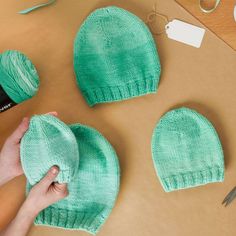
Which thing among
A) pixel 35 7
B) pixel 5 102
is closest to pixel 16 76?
pixel 5 102

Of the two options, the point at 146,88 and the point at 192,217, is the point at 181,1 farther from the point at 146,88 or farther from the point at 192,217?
the point at 192,217

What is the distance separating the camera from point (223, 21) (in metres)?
0.78

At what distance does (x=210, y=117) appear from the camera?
2.54 feet

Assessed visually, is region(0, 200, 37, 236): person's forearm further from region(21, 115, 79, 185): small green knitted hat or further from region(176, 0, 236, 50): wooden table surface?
region(176, 0, 236, 50): wooden table surface

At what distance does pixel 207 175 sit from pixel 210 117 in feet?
0.38

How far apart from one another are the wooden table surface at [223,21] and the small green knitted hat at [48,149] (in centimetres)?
36

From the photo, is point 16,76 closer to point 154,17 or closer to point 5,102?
point 5,102

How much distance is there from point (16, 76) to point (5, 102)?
0.19 feet

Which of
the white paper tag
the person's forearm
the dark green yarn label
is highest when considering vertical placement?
the white paper tag

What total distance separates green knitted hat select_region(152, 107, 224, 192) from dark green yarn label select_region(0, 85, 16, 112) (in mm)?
284

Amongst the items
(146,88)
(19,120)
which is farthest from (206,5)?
(19,120)

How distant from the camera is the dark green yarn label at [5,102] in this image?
0.70 metres

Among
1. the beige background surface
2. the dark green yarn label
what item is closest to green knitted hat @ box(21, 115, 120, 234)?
the beige background surface

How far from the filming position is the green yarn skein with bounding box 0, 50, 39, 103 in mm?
692
